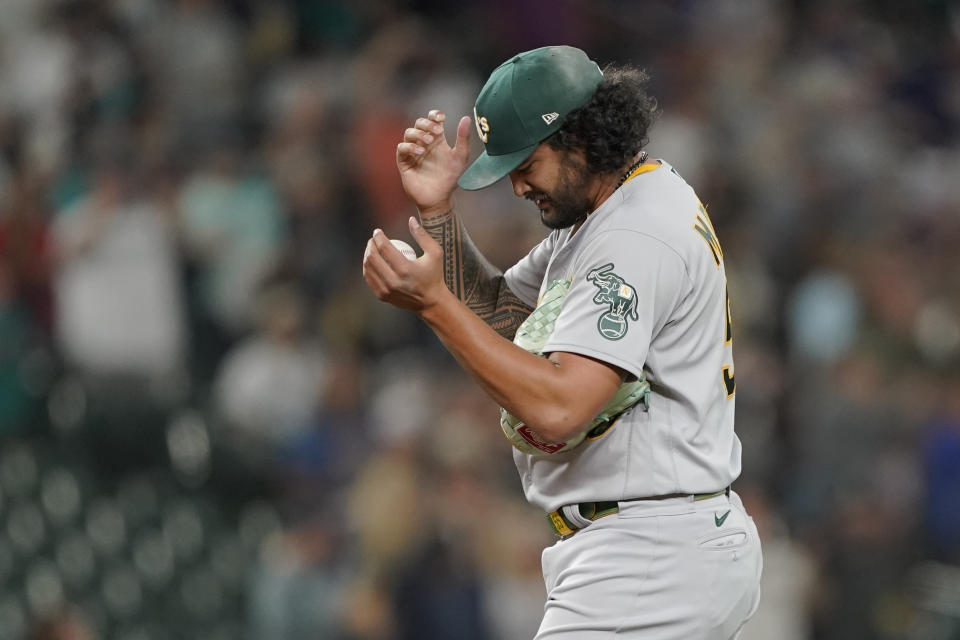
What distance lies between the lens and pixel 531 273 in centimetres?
388

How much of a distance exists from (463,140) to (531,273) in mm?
532

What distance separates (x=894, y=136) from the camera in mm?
10109

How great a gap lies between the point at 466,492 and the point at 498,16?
4.30 meters

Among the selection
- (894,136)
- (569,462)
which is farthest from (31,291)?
(894,136)

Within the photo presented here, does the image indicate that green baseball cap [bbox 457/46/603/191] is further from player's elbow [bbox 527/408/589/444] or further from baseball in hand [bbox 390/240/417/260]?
player's elbow [bbox 527/408/589/444]

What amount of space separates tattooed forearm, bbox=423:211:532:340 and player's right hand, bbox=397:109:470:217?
111mm

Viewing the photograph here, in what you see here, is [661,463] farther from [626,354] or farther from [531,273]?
[531,273]

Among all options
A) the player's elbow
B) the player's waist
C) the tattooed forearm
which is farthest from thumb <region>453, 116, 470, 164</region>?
the player's waist

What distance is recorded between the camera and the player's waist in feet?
11.0

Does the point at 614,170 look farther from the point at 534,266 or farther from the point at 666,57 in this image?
the point at 666,57

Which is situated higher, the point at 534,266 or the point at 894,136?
the point at 534,266

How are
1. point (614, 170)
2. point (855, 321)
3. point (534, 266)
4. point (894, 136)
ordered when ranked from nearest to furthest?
point (614, 170) → point (534, 266) → point (855, 321) → point (894, 136)

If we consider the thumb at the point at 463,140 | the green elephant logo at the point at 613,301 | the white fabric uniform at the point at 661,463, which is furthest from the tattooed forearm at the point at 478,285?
the green elephant logo at the point at 613,301

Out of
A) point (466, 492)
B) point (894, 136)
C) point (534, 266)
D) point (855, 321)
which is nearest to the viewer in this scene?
point (534, 266)
